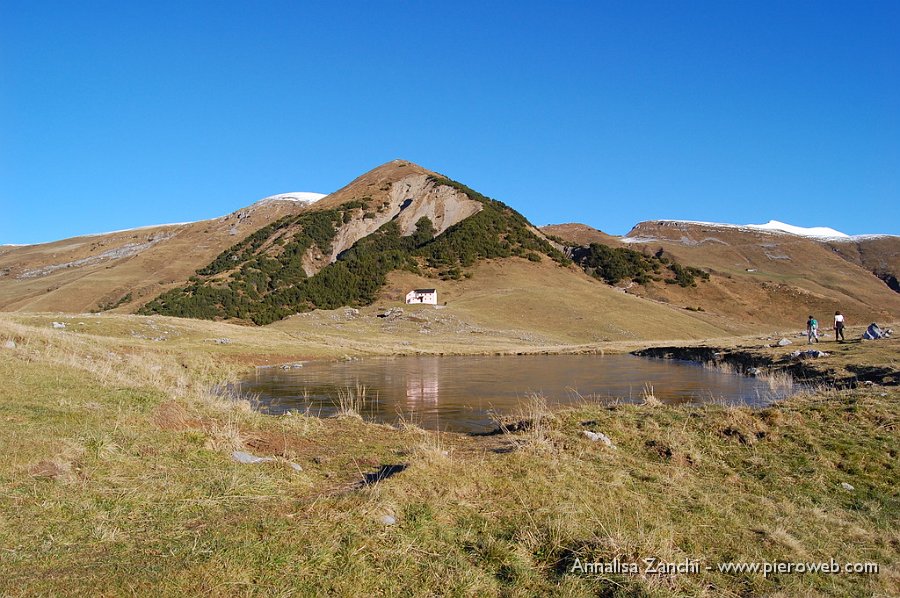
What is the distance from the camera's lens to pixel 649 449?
11.3m

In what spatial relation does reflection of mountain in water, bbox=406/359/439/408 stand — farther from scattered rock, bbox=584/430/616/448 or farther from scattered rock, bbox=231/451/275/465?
scattered rock, bbox=231/451/275/465

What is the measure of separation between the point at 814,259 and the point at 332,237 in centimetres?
14737

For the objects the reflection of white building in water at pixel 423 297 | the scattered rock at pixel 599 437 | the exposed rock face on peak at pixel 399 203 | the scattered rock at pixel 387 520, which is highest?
the exposed rock face on peak at pixel 399 203

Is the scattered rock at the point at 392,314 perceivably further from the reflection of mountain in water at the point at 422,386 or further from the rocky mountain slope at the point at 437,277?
the reflection of mountain in water at the point at 422,386

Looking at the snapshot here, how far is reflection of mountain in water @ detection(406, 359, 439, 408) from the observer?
2184 centimetres

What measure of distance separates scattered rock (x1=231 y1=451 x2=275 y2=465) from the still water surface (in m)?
5.50

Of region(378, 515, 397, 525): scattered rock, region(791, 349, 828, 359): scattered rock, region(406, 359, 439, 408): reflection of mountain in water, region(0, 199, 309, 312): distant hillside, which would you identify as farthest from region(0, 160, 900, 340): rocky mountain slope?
region(378, 515, 397, 525): scattered rock

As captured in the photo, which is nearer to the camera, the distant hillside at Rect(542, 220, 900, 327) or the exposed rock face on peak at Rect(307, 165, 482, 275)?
the distant hillside at Rect(542, 220, 900, 327)

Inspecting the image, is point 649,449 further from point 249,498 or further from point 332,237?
point 332,237

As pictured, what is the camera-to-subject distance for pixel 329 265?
10581 cm

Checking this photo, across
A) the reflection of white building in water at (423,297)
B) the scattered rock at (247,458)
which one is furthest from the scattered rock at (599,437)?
the reflection of white building in water at (423,297)

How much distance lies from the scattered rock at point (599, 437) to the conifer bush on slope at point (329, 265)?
239 feet

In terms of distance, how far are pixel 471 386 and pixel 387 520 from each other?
65.4ft

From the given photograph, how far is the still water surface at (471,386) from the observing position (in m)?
19.2
